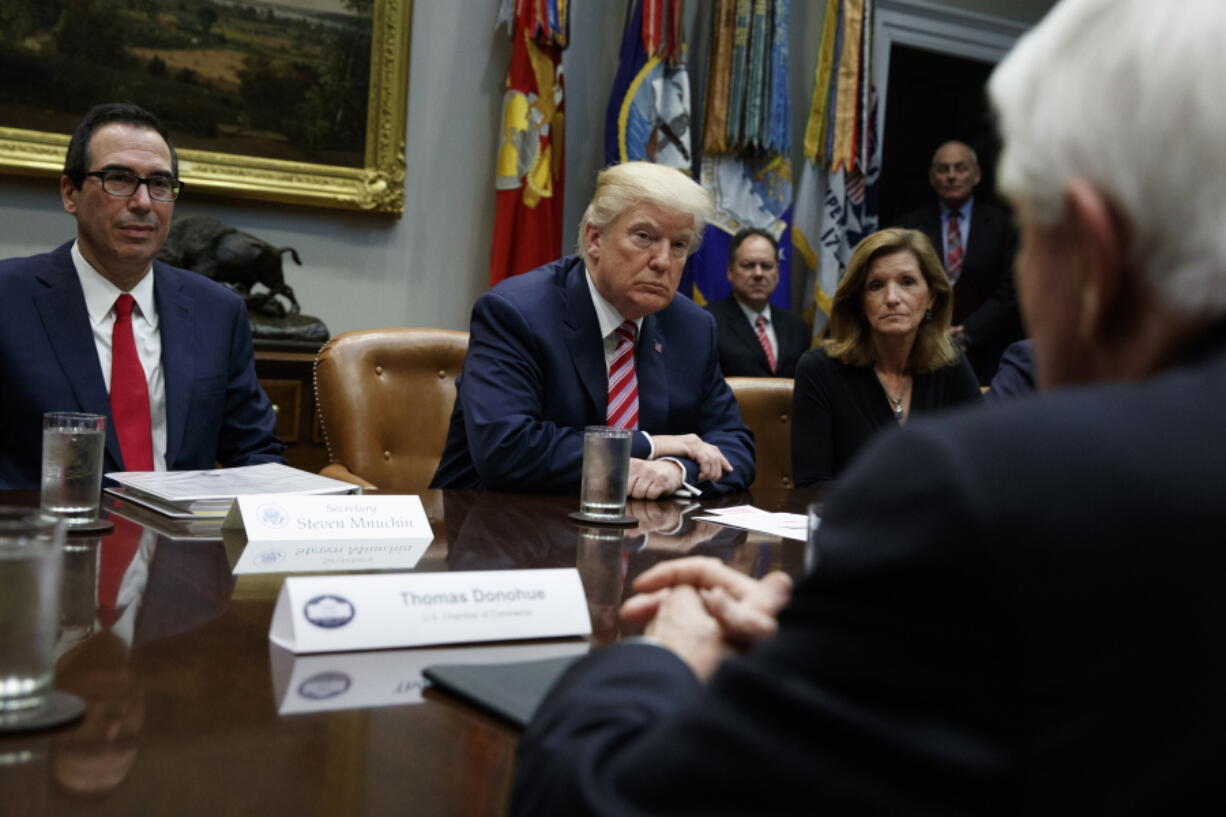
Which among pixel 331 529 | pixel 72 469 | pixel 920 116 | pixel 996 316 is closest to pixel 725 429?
pixel 331 529

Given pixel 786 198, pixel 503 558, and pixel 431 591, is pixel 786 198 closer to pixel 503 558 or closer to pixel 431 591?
pixel 503 558

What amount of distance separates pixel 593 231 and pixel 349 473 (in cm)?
81

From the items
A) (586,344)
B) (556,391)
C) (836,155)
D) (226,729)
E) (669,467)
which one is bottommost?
(226,729)

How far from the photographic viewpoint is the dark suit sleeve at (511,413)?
2.43 m

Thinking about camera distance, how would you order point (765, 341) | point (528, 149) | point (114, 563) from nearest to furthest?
point (114, 563) → point (528, 149) → point (765, 341)

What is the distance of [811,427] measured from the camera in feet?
10.6

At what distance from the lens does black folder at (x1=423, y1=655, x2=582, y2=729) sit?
3.10 ft

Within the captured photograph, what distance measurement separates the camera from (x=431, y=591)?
1.16 meters

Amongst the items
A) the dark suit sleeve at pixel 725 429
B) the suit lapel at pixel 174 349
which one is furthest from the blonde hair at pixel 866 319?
the suit lapel at pixel 174 349

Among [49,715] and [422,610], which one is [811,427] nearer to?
[422,610]

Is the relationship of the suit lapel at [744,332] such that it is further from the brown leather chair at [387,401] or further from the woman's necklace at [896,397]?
the brown leather chair at [387,401]

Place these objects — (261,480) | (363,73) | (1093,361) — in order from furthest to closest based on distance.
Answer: (363,73) < (261,480) < (1093,361)

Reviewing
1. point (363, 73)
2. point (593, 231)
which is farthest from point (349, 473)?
point (363, 73)

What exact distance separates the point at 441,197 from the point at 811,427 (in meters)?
2.59
